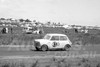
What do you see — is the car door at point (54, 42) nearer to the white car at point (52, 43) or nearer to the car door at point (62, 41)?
the white car at point (52, 43)

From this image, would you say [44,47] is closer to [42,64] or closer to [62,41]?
[62,41]

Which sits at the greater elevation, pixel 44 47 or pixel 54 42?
pixel 54 42

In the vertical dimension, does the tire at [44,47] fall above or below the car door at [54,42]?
below

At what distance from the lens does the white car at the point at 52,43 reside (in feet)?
67.1

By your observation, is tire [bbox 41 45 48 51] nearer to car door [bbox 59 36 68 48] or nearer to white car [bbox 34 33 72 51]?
white car [bbox 34 33 72 51]

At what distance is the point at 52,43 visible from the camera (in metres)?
21.0

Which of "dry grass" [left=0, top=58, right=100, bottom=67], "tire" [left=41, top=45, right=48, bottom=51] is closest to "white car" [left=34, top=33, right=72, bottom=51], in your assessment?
"tire" [left=41, top=45, right=48, bottom=51]

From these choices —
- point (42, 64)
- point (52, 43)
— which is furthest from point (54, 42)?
point (42, 64)

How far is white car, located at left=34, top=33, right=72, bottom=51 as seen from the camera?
67.1 feet

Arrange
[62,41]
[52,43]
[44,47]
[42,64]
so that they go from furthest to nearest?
[62,41]
[52,43]
[44,47]
[42,64]

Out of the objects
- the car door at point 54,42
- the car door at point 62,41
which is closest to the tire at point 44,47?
the car door at point 54,42

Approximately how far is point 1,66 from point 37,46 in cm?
1022

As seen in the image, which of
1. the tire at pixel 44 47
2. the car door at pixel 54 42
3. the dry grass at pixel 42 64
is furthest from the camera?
the car door at pixel 54 42

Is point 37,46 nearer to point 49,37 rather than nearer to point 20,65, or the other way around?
point 49,37
